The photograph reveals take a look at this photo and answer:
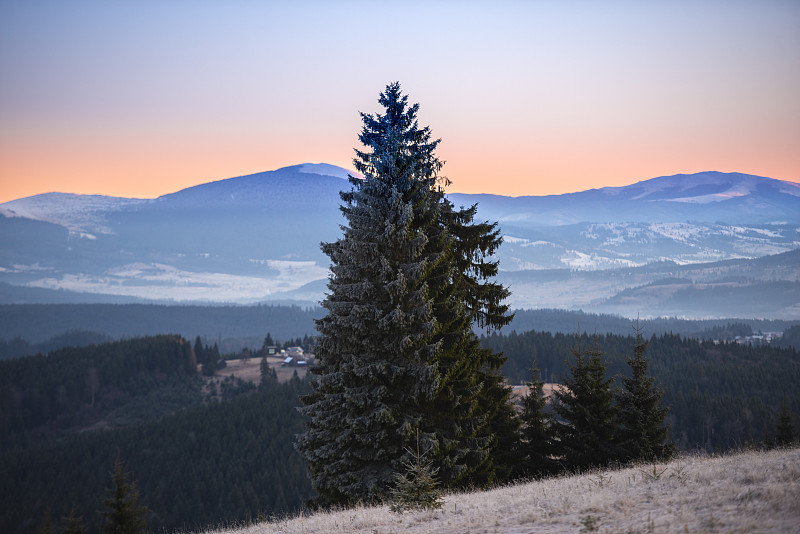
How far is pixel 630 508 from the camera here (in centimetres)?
1176

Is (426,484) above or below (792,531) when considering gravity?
below

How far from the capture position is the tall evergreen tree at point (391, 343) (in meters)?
20.0

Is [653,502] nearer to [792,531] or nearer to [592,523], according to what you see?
[592,523]

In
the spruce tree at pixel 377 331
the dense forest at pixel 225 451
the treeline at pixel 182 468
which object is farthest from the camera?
the dense forest at pixel 225 451

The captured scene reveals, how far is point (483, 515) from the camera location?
512 inches

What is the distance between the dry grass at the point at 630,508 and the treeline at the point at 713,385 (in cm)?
8866

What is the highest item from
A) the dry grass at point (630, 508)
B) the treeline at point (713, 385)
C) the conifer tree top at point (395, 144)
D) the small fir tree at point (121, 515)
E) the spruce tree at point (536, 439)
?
the conifer tree top at point (395, 144)

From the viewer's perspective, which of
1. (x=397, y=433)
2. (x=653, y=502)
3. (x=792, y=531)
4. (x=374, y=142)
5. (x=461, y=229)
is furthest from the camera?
(x=461, y=229)

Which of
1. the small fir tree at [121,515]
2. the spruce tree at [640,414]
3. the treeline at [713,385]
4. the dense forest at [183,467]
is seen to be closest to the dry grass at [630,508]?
the spruce tree at [640,414]

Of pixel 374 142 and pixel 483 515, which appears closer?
pixel 483 515

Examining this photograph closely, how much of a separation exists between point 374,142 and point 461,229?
632cm

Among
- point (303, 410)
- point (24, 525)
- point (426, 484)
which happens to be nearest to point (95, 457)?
point (24, 525)

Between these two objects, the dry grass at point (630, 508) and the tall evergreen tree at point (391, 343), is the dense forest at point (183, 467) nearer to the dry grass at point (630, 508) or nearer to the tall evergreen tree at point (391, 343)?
the tall evergreen tree at point (391, 343)

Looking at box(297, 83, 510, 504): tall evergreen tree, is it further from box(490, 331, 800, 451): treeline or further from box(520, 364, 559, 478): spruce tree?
box(490, 331, 800, 451): treeline
